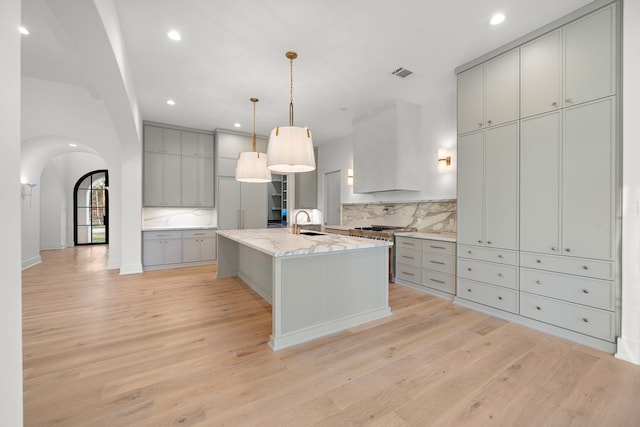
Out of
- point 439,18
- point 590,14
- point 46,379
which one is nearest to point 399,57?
point 439,18

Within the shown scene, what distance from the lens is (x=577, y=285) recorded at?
255 centimetres

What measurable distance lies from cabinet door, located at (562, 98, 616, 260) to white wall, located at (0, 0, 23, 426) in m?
3.66

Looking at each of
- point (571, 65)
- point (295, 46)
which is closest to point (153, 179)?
point (295, 46)

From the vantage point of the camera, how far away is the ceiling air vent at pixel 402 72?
11.7 ft

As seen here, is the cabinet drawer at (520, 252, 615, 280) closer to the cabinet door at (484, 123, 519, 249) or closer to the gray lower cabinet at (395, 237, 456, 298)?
the cabinet door at (484, 123, 519, 249)

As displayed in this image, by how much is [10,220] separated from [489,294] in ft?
12.5

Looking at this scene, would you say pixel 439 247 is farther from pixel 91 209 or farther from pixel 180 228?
pixel 91 209

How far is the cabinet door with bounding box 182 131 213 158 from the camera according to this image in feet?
19.4

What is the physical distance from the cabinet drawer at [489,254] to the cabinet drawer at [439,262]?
195 mm

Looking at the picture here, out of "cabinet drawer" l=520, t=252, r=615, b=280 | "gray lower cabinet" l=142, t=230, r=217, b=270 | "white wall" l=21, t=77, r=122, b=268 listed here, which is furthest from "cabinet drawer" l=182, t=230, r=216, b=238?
"cabinet drawer" l=520, t=252, r=615, b=280

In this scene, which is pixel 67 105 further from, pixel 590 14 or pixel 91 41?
pixel 590 14

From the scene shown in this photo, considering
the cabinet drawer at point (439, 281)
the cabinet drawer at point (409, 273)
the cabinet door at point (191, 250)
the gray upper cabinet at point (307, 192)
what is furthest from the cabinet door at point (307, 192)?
the cabinet drawer at point (439, 281)

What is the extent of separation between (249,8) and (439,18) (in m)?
1.74

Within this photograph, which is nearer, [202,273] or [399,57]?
[399,57]
